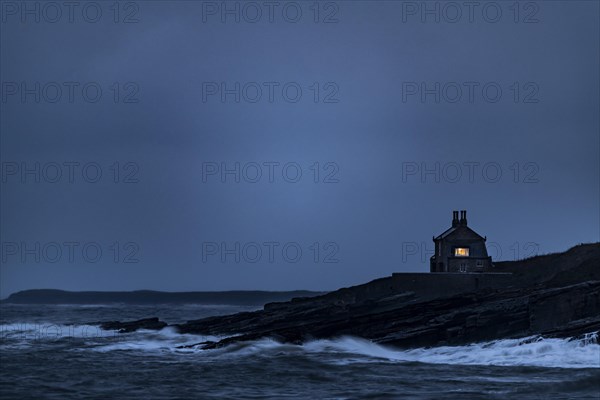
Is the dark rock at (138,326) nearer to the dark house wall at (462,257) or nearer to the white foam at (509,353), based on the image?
the dark house wall at (462,257)

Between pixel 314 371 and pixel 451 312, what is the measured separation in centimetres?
1244

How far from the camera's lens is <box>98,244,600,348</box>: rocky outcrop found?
50.9m

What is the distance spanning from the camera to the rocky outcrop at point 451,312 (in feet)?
167

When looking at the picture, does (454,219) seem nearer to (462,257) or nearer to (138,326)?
(462,257)

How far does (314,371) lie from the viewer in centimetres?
4538

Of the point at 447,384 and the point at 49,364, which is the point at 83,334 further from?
the point at 447,384

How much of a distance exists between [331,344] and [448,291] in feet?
47.7

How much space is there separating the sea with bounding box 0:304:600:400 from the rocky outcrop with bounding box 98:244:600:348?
1.06m

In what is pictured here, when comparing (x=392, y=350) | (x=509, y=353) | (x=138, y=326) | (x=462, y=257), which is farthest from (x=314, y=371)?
(x=138, y=326)

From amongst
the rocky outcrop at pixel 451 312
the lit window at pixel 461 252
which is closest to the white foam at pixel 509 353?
the rocky outcrop at pixel 451 312

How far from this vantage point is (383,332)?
2147 inches

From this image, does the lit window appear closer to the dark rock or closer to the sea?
the sea

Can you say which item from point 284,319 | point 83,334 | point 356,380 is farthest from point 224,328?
point 356,380

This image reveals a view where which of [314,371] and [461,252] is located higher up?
[461,252]
